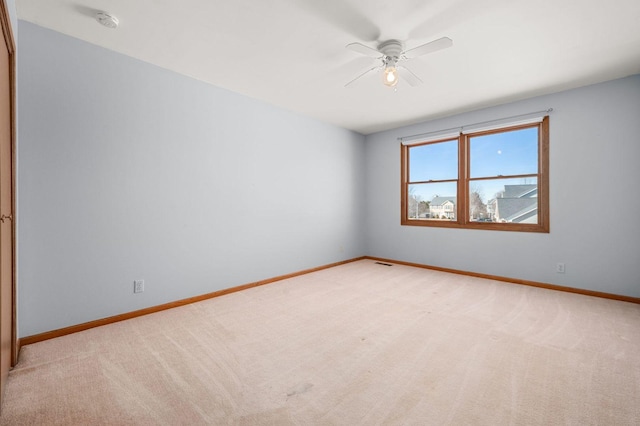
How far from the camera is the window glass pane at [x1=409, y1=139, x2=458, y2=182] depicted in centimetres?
470

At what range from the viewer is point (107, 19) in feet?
7.07

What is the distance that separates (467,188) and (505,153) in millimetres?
726

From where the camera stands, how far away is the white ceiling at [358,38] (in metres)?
2.05

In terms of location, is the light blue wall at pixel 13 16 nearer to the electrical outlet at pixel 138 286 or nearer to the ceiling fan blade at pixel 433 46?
the electrical outlet at pixel 138 286

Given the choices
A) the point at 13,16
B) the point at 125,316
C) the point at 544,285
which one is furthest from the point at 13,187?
the point at 544,285

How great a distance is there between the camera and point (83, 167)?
2461 millimetres

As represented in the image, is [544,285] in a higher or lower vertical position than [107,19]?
lower

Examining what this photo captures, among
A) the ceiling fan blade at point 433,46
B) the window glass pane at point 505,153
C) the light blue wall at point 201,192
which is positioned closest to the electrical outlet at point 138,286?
the light blue wall at point 201,192

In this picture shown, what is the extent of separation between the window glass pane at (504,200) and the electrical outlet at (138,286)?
469cm

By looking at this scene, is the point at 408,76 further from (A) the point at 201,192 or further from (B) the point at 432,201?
(A) the point at 201,192

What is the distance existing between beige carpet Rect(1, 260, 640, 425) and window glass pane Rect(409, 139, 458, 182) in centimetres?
243

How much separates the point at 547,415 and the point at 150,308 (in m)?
3.31

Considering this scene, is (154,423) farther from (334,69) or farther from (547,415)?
(334,69)

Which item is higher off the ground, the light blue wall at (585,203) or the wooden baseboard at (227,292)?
the light blue wall at (585,203)
